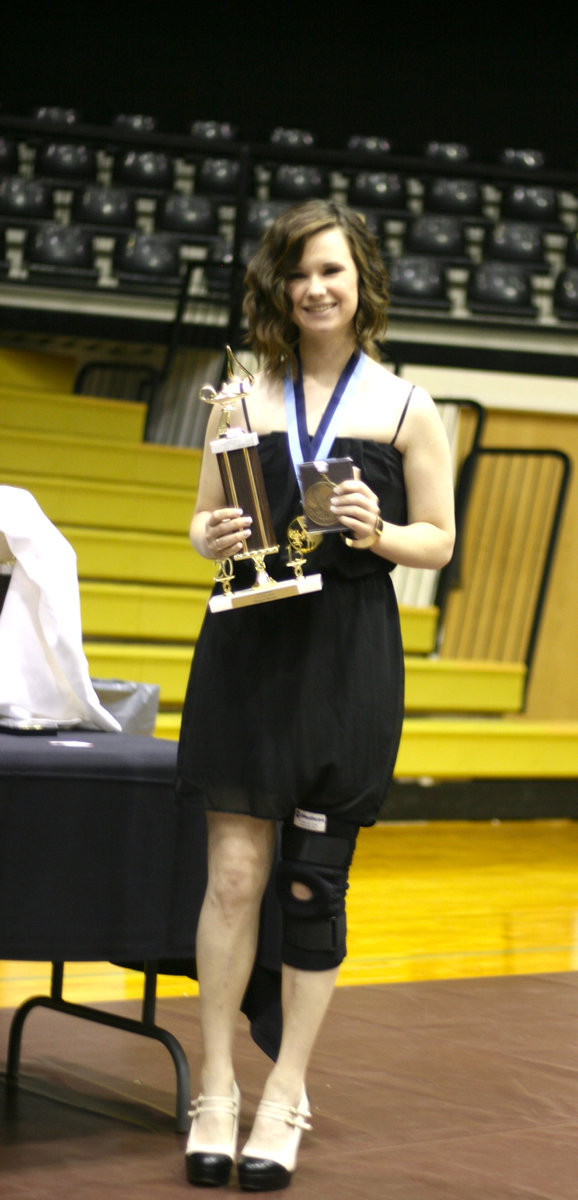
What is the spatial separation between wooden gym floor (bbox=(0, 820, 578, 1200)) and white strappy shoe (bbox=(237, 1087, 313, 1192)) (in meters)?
0.03

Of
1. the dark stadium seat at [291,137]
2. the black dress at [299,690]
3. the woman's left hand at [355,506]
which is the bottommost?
the black dress at [299,690]

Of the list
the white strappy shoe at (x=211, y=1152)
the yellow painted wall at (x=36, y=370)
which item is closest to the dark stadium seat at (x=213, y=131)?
the yellow painted wall at (x=36, y=370)

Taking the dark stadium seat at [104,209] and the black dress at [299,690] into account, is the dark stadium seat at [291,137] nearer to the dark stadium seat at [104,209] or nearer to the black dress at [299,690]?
the dark stadium seat at [104,209]

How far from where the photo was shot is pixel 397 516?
2027 mm

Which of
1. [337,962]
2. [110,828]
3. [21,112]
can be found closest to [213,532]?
[110,828]

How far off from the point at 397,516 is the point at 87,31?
9453 millimetres

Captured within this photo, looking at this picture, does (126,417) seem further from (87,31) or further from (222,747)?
(222,747)

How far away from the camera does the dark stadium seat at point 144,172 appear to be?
9.15m

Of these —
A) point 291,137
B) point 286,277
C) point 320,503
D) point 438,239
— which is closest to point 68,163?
point 291,137

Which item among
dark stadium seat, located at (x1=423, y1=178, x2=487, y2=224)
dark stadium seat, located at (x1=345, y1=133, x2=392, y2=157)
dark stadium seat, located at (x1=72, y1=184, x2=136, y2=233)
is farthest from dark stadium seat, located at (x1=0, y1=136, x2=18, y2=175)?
dark stadium seat, located at (x1=423, y1=178, x2=487, y2=224)

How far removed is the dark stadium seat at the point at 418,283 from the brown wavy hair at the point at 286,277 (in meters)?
5.79

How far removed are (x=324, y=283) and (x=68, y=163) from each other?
7.65 meters

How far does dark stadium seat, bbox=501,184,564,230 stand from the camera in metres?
9.23

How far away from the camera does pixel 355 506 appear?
1.83m
